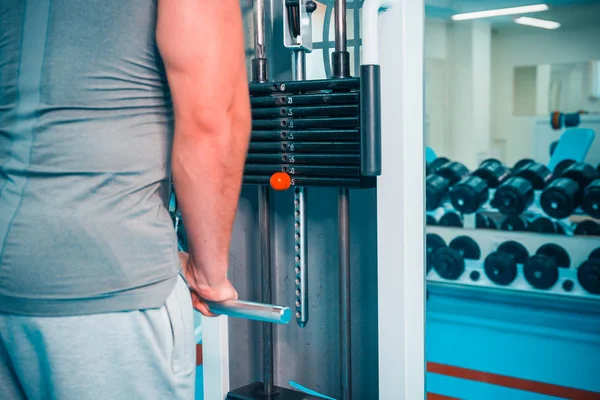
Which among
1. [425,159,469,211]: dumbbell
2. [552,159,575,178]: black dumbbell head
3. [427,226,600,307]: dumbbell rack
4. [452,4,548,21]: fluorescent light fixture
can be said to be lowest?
[427,226,600,307]: dumbbell rack

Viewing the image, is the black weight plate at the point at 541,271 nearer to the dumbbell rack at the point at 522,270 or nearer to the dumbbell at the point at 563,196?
the dumbbell rack at the point at 522,270

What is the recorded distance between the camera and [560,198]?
3.43 meters

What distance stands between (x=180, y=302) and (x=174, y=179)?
191mm

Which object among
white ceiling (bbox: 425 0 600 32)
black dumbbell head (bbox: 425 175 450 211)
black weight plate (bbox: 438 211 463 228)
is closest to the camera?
black weight plate (bbox: 438 211 463 228)

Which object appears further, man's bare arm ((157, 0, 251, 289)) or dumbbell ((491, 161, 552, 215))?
dumbbell ((491, 161, 552, 215))

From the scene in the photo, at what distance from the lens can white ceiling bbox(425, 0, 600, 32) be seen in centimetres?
573

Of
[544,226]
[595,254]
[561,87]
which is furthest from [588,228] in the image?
[561,87]

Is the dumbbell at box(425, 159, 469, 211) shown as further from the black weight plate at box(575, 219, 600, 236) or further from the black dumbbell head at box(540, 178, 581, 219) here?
the black weight plate at box(575, 219, 600, 236)

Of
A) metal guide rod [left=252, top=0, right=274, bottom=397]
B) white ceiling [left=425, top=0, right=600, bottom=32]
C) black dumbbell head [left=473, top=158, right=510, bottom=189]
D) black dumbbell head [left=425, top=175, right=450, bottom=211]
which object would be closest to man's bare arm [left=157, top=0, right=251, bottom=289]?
metal guide rod [left=252, top=0, right=274, bottom=397]

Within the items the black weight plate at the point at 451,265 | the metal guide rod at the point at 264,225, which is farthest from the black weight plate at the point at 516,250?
the metal guide rod at the point at 264,225

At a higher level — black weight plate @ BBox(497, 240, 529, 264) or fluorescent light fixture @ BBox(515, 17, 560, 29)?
fluorescent light fixture @ BBox(515, 17, 560, 29)

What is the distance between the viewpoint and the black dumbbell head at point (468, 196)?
12.0 feet

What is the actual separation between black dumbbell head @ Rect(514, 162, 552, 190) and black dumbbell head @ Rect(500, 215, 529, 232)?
483mm

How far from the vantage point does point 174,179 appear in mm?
946
